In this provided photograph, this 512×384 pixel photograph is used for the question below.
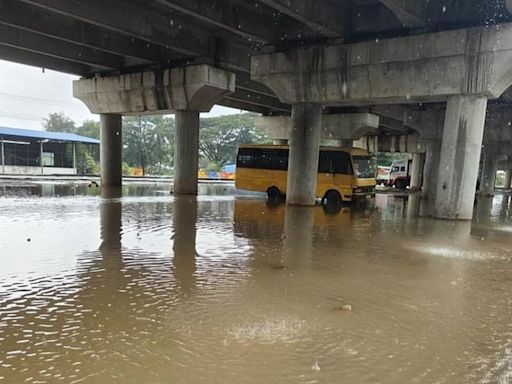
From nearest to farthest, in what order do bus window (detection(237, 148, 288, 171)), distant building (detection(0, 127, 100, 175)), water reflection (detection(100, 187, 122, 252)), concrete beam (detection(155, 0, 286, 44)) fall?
water reflection (detection(100, 187, 122, 252)) → concrete beam (detection(155, 0, 286, 44)) → bus window (detection(237, 148, 288, 171)) → distant building (detection(0, 127, 100, 175))

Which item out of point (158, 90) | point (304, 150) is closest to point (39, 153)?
point (158, 90)

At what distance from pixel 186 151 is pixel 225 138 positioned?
137 feet

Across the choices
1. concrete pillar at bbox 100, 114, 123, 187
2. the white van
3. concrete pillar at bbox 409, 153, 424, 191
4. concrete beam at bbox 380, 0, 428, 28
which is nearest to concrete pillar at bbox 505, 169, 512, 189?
the white van

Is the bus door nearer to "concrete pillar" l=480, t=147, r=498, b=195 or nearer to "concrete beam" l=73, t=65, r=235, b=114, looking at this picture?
"concrete beam" l=73, t=65, r=235, b=114

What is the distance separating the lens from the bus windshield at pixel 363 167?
18.1 metres

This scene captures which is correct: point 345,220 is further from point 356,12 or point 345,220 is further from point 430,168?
point 430,168

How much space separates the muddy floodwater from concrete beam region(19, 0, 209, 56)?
21.6ft

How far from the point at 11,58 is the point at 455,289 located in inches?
767

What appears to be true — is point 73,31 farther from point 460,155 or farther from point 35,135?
point 35,135

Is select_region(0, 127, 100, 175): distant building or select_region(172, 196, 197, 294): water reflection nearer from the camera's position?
select_region(172, 196, 197, 294): water reflection

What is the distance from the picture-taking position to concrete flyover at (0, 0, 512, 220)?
Result: 1190 cm

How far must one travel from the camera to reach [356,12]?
13617mm

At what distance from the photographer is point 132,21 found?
525 inches

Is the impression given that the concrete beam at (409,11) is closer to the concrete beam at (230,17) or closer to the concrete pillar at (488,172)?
the concrete beam at (230,17)
